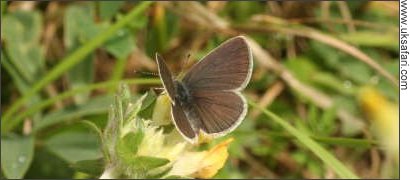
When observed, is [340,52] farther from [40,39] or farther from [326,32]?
[40,39]

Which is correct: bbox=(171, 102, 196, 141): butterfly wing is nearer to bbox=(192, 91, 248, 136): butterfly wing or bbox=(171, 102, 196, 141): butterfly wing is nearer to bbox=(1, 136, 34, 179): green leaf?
bbox=(192, 91, 248, 136): butterfly wing

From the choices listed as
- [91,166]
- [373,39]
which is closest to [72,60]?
[91,166]

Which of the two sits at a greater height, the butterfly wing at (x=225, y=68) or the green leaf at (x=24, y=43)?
the green leaf at (x=24, y=43)

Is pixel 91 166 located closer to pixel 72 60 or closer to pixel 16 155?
pixel 16 155

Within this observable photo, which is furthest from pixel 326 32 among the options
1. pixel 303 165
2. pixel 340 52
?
pixel 303 165

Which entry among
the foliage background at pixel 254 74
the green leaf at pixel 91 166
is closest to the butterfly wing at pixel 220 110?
the green leaf at pixel 91 166

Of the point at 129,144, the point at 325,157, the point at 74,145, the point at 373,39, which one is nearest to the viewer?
the point at 129,144

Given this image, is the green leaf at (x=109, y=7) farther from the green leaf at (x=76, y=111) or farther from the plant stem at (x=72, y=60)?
the green leaf at (x=76, y=111)

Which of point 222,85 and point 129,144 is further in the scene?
point 222,85
